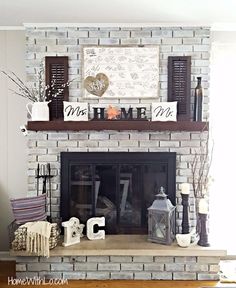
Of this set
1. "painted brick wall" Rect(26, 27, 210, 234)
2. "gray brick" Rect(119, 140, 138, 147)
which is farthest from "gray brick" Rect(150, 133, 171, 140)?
"gray brick" Rect(119, 140, 138, 147)

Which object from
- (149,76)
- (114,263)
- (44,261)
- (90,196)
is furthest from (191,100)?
(44,261)

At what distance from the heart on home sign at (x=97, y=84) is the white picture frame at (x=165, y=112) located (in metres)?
0.55

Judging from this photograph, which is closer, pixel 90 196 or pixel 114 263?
pixel 114 263

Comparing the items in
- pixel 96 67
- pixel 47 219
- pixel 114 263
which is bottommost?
Answer: pixel 114 263

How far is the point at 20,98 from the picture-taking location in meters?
4.36

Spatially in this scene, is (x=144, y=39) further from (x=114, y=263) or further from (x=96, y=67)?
(x=114, y=263)

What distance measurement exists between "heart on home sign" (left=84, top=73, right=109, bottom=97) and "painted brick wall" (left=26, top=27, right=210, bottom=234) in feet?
0.22

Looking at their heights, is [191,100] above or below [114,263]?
above

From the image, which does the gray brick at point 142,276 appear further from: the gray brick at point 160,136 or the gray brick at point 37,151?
the gray brick at point 37,151

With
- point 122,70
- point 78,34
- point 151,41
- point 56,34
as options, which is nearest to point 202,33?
point 151,41

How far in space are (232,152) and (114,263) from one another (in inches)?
64.6

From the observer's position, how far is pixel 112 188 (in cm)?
422

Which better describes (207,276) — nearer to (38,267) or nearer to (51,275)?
(51,275)

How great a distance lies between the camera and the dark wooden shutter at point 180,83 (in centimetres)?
411
